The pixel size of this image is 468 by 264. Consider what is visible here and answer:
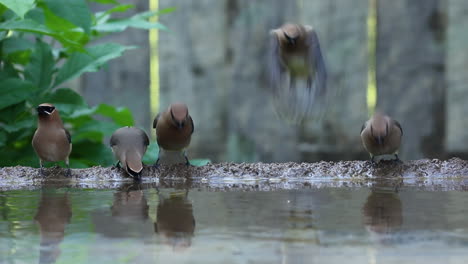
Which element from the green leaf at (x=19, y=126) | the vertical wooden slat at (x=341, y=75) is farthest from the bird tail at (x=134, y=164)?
the vertical wooden slat at (x=341, y=75)

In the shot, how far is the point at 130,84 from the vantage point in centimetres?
534

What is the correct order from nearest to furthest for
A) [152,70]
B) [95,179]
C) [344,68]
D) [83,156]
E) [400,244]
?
[400,244]
[95,179]
[83,156]
[344,68]
[152,70]

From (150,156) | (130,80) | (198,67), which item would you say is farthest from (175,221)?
(130,80)

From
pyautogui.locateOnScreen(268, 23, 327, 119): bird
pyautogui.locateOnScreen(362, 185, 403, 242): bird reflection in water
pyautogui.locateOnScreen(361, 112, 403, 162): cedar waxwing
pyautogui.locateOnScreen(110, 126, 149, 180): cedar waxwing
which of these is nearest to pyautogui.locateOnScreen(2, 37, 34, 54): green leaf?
pyautogui.locateOnScreen(110, 126, 149, 180): cedar waxwing

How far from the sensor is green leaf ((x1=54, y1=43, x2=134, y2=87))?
4.25m

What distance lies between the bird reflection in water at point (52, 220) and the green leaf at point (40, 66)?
1.26m

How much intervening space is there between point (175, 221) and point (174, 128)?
4.27 ft

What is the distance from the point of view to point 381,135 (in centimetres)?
347

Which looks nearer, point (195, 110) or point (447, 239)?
point (447, 239)

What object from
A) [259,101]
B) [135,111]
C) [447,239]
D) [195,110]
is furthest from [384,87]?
[447,239]

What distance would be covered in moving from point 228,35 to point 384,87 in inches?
38.9

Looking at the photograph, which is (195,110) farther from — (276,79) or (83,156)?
(276,79)

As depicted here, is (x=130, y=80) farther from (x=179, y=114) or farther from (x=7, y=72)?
(x=179, y=114)

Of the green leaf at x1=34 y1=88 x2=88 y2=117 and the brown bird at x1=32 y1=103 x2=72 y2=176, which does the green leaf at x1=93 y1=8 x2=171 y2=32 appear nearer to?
the green leaf at x1=34 y1=88 x2=88 y2=117
